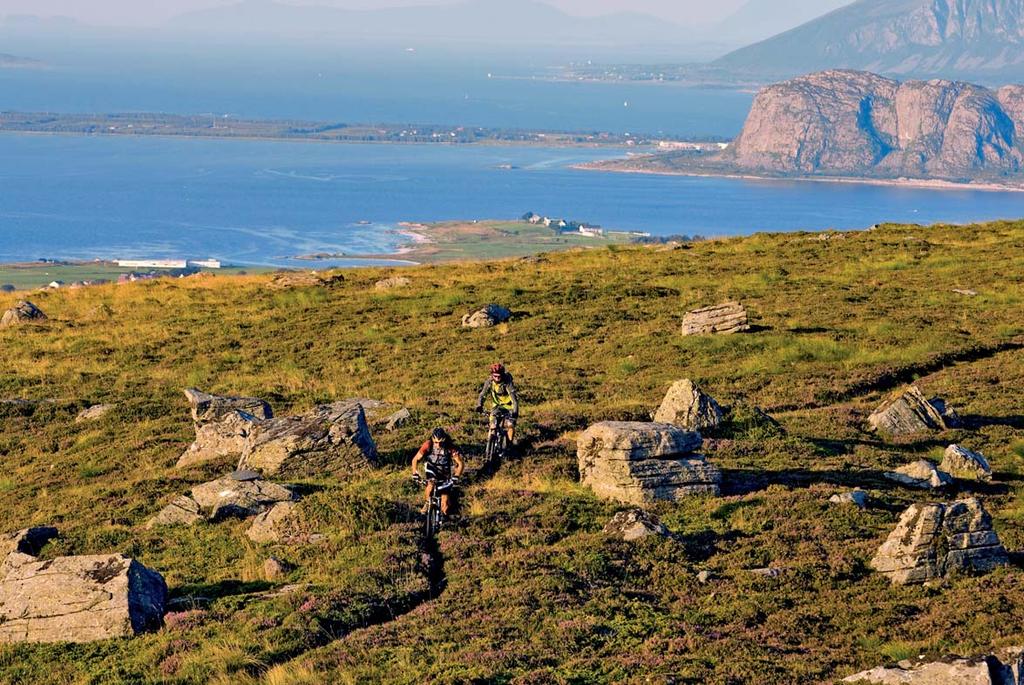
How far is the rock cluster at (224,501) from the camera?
76.5 feet

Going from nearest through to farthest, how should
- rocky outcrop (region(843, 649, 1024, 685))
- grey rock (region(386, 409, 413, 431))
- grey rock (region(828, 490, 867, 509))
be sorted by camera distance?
rocky outcrop (region(843, 649, 1024, 685)) → grey rock (region(828, 490, 867, 509)) → grey rock (region(386, 409, 413, 431))

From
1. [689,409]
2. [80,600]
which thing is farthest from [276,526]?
[689,409]

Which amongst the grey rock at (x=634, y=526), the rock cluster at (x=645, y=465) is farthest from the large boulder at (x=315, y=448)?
the grey rock at (x=634, y=526)

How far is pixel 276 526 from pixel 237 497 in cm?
199

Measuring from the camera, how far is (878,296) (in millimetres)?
47375

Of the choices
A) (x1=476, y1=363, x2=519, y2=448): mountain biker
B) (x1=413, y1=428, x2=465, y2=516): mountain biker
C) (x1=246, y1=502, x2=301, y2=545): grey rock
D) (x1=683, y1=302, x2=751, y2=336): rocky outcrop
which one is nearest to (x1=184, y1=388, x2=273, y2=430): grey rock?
(x1=476, y1=363, x2=519, y2=448): mountain biker

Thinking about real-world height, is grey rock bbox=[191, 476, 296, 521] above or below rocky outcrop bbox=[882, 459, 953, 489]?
below

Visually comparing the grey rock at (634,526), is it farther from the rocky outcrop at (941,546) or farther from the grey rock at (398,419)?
the grey rock at (398,419)

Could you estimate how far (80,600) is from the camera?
58.6 feet

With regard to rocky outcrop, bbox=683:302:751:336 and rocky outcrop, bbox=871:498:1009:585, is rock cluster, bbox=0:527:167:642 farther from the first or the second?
rocky outcrop, bbox=683:302:751:336

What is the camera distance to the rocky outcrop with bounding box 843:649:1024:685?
13.1 meters

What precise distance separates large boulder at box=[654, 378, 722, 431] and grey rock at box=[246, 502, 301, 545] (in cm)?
967

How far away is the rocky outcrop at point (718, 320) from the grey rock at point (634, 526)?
21.1 metres

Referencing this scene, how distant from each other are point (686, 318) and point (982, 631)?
2724 cm
